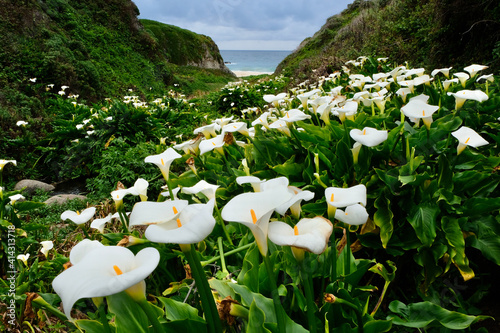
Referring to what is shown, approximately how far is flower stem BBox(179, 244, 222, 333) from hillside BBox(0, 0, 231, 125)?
701 centimetres

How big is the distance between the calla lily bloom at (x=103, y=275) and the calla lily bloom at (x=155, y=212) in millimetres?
110

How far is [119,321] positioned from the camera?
3.17 ft

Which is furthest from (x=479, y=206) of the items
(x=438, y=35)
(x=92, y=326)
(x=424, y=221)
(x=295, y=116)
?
(x=438, y=35)

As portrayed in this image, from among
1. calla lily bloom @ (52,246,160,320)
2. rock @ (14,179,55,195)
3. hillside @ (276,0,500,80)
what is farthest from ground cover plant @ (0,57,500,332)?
hillside @ (276,0,500,80)

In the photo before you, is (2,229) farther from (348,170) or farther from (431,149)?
(431,149)

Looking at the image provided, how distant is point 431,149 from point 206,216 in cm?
178

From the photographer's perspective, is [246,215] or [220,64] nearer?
[246,215]

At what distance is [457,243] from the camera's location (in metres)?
1.52

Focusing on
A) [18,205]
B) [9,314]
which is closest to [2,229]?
[18,205]

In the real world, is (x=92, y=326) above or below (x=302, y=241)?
below

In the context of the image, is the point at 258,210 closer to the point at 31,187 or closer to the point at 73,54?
the point at 31,187

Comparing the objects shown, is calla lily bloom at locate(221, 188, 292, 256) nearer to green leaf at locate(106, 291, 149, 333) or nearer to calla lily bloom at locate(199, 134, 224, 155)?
green leaf at locate(106, 291, 149, 333)

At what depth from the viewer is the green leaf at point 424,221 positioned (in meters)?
1.52

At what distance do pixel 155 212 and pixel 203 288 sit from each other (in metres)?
0.26
